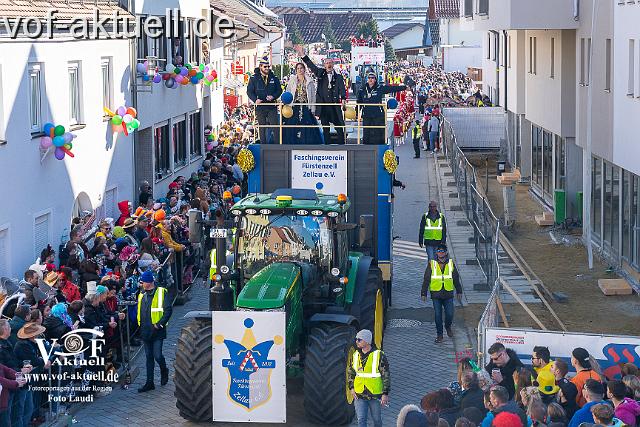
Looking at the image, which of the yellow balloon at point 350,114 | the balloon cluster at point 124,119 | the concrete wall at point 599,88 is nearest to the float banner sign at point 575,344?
the yellow balloon at point 350,114

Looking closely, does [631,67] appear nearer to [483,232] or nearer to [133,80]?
[483,232]

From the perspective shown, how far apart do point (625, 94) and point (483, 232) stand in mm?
3897

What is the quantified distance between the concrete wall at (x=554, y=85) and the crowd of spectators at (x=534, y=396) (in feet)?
64.9

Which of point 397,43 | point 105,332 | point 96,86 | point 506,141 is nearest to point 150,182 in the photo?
point 96,86

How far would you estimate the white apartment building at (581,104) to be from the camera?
25234 mm

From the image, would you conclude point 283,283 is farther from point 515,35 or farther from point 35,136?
point 515,35

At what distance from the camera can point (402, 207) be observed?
36469mm

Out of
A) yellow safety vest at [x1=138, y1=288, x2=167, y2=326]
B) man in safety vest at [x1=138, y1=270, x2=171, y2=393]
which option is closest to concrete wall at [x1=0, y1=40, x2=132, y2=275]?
man in safety vest at [x1=138, y1=270, x2=171, y2=393]

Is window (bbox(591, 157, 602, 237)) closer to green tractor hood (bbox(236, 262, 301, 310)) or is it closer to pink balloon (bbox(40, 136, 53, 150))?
pink balloon (bbox(40, 136, 53, 150))

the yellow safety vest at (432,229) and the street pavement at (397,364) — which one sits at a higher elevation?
the yellow safety vest at (432,229)

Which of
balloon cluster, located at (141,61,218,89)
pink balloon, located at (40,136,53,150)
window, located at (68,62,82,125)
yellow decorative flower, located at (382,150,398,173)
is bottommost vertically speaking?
yellow decorative flower, located at (382,150,398,173)

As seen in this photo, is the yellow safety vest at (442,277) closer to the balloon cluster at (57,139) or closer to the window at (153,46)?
the balloon cluster at (57,139)

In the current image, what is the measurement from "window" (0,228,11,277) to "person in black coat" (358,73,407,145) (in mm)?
6079

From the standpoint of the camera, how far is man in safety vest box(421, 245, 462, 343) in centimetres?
1962
